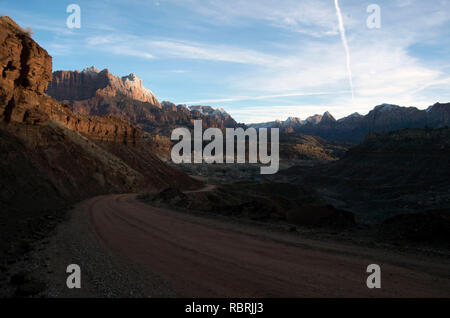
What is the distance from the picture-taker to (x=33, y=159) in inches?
1155

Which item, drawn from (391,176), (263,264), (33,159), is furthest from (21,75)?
(391,176)

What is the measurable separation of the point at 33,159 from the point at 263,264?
99.9 ft

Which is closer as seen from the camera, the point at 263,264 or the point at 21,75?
the point at 263,264

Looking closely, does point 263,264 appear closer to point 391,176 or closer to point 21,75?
point 21,75

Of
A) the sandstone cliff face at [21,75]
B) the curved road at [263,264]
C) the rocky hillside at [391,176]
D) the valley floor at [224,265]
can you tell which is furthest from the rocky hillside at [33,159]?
the rocky hillside at [391,176]

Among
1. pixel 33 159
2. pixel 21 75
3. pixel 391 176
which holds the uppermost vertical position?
pixel 21 75

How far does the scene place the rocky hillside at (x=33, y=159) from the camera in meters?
20.7

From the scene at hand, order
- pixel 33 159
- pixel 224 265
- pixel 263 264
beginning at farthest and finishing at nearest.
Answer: pixel 33 159, pixel 263 264, pixel 224 265

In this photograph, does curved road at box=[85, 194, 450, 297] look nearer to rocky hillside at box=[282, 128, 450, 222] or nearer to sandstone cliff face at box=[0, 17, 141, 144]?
sandstone cliff face at box=[0, 17, 141, 144]

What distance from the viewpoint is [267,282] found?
8062 millimetres

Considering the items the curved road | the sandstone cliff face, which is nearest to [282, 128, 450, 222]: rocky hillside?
the curved road

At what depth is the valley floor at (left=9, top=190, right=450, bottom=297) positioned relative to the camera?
7480mm
